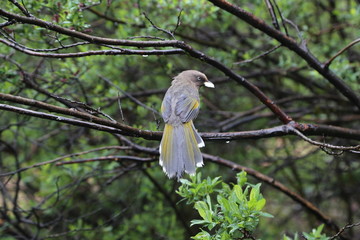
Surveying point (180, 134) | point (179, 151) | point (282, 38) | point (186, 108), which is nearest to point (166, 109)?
point (186, 108)

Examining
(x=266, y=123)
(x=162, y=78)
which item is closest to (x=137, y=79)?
(x=162, y=78)

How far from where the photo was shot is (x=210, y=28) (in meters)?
8.63

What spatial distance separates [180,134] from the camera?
4133 mm

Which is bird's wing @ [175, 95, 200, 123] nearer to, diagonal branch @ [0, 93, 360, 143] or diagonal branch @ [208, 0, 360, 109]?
diagonal branch @ [0, 93, 360, 143]

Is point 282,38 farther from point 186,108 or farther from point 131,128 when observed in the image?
point 131,128

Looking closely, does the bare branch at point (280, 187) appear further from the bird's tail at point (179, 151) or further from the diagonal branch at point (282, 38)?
the diagonal branch at point (282, 38)

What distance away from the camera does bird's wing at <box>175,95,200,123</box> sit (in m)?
4.39

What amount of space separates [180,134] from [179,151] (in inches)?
8.8

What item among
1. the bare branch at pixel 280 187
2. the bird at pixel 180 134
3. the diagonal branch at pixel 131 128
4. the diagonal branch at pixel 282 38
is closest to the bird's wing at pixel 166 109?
the bird at pixel 180 134

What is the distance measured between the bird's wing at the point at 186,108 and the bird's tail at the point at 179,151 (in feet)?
0.80

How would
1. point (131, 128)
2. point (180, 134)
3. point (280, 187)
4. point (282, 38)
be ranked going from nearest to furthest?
point (131, 128) → point (282, 38) → point (180, 134) → point (280, 187)

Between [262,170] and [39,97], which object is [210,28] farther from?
[39,97]

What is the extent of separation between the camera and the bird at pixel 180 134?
385 centimetres

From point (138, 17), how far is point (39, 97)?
1.59 metres
